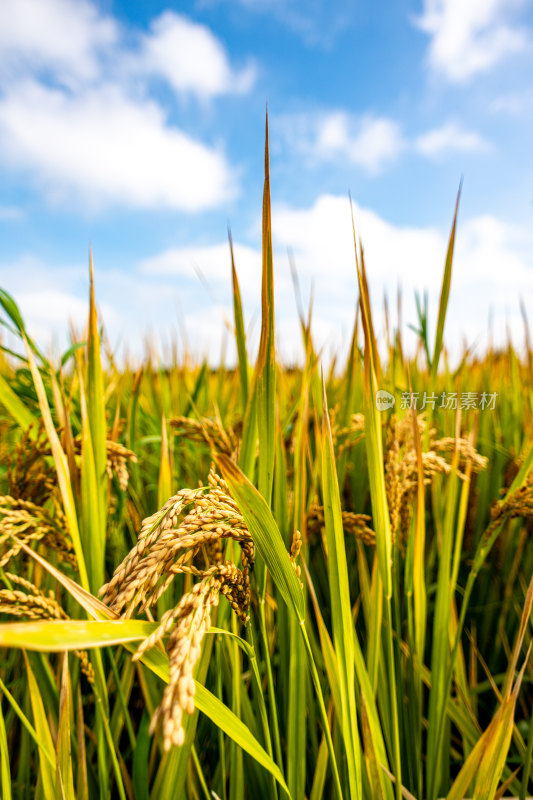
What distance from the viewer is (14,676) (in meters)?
1.26

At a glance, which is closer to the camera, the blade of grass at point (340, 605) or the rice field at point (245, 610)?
the rice field at point (245, 610)

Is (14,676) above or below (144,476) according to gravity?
below

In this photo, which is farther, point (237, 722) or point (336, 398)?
point (336, 398)

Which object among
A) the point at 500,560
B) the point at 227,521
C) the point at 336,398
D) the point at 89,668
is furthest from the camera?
the point at 336,398

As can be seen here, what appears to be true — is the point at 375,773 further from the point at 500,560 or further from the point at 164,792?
the point at 500,560

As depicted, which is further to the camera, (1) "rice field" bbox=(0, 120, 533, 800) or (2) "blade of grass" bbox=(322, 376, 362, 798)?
(2) "blade of grass" bbox=(322, 376, 362, 798)

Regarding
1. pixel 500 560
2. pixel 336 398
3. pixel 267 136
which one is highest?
pixel 267 136

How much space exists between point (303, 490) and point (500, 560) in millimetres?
1172

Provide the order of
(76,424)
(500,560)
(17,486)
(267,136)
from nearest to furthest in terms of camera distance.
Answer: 1. (267,136)
2. (17,486)
3. (76,424)
4. (500,560)

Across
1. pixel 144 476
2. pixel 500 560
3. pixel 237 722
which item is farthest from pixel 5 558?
pixel 500 560

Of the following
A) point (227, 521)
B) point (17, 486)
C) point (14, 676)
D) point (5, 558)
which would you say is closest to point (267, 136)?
point (227, 521)

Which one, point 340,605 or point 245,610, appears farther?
point 340,605

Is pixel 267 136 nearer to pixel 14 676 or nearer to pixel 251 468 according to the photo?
pixel 251 468

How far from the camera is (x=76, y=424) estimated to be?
49.4 inches
